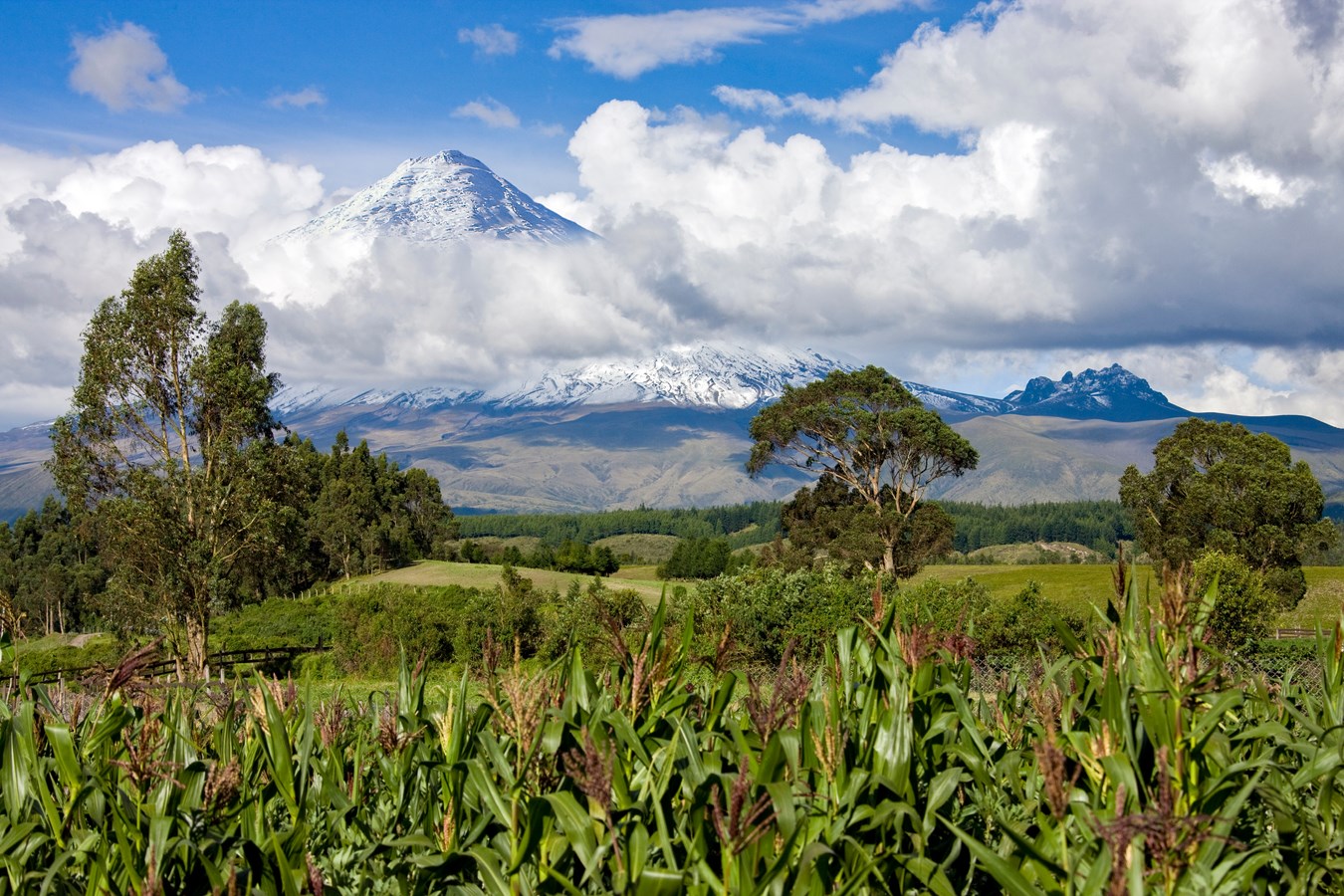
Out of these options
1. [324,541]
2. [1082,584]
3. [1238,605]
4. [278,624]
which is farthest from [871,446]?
[324,541]

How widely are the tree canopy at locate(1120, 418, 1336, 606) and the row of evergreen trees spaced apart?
4955cm

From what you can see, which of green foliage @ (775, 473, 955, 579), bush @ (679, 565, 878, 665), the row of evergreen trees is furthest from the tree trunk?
the row of evergreen trees

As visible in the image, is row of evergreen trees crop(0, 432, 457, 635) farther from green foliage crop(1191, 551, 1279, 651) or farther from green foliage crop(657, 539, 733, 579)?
green foliage crop(1191, 551, 1279, 651)

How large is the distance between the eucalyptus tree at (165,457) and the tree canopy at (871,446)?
99.2 ft

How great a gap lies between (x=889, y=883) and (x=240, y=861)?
7.48 ft

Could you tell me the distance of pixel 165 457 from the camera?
29812 mm

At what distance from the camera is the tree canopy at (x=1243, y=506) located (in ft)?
148

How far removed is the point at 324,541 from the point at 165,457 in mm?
51579

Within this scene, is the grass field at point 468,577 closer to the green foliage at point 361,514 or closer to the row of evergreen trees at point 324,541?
the green foliage at point 361,514

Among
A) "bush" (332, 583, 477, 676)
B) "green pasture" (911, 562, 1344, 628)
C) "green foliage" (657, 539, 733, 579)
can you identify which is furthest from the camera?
"green foliage" (657, 539, 733, 579)

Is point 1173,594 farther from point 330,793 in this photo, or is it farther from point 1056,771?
point 330,793

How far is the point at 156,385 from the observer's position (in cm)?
3098

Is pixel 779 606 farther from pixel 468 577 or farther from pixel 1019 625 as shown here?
pixel 468 577

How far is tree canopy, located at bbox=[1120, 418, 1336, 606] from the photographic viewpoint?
4512cm
